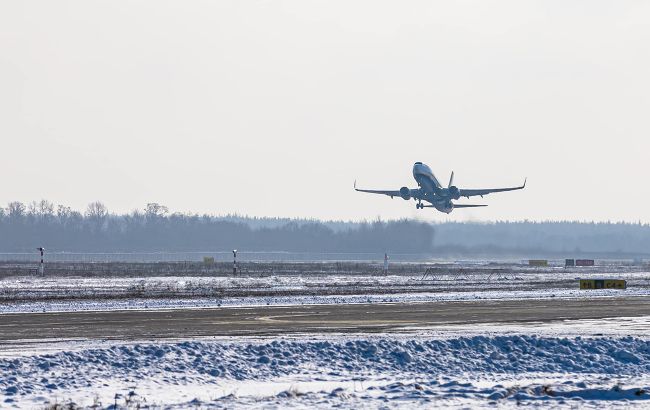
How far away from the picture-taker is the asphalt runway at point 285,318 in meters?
30.0

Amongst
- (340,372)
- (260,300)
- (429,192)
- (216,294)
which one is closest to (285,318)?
(260,300)

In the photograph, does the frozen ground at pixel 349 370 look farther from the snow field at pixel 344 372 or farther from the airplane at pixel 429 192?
the airplane at pixel 429 192

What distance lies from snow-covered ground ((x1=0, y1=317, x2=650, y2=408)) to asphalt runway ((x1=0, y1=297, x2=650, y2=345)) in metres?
3.02

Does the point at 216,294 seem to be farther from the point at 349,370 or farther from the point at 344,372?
the point at 344,372

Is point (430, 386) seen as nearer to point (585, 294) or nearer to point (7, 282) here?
point (585, 294)

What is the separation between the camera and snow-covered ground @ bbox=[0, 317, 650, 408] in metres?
18.5

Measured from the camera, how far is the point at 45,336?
28.4 m

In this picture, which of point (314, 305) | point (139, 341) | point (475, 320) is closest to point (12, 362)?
point (139, 341)

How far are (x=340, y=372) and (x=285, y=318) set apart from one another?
1279cm

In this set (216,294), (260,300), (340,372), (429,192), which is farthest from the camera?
(429,192)

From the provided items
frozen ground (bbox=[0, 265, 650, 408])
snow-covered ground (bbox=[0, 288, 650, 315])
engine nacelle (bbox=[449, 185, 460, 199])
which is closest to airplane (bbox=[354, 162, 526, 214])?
engine nacelle (bbox=[449, 185, 460, 199])

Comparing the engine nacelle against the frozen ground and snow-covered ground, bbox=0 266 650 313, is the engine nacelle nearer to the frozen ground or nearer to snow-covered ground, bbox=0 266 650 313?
snow-covered ground, bbox=0 266 650 313

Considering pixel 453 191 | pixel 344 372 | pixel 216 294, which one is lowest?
pixel 344 372

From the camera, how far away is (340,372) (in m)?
23.1
